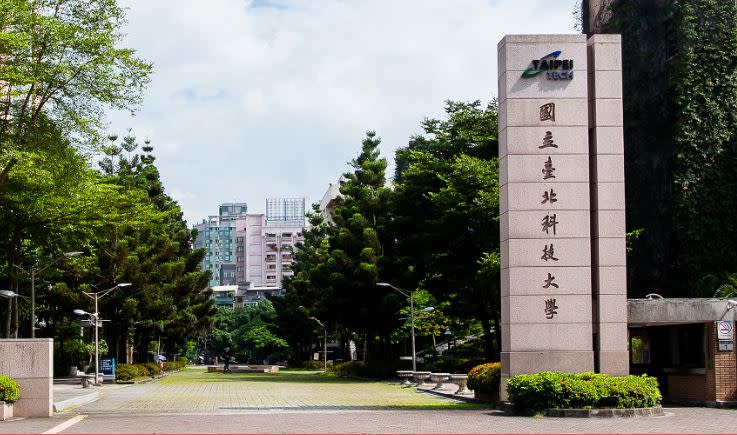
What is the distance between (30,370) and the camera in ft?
78.4

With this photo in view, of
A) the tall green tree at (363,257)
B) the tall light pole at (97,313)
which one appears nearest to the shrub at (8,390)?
the tall light pole at (97,313)

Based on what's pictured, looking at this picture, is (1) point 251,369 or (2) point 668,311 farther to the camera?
(1) point 251,369

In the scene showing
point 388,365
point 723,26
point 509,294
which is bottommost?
point 388,365

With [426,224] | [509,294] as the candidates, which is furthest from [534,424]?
[426,224]

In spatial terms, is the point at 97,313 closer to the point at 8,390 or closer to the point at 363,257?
the point at 363,257

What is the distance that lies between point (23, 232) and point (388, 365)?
2608 cm

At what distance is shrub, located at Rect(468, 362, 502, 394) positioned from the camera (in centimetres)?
2816

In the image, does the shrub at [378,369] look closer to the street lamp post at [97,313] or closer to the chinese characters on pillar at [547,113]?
the street lamp post at [97,313]

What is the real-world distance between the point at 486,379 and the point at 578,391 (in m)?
5.89

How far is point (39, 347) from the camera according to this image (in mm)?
24031

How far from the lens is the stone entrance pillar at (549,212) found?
24891 mm

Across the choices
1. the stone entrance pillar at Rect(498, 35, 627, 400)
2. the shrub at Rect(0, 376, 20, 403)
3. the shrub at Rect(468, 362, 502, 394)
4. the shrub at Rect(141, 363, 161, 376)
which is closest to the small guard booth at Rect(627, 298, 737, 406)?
the stone entrance pillar at Rect(498, 35, 627, 400)

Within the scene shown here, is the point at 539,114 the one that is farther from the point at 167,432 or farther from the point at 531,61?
the point at 167,432

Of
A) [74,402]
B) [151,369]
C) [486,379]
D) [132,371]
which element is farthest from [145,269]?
[486,379]
